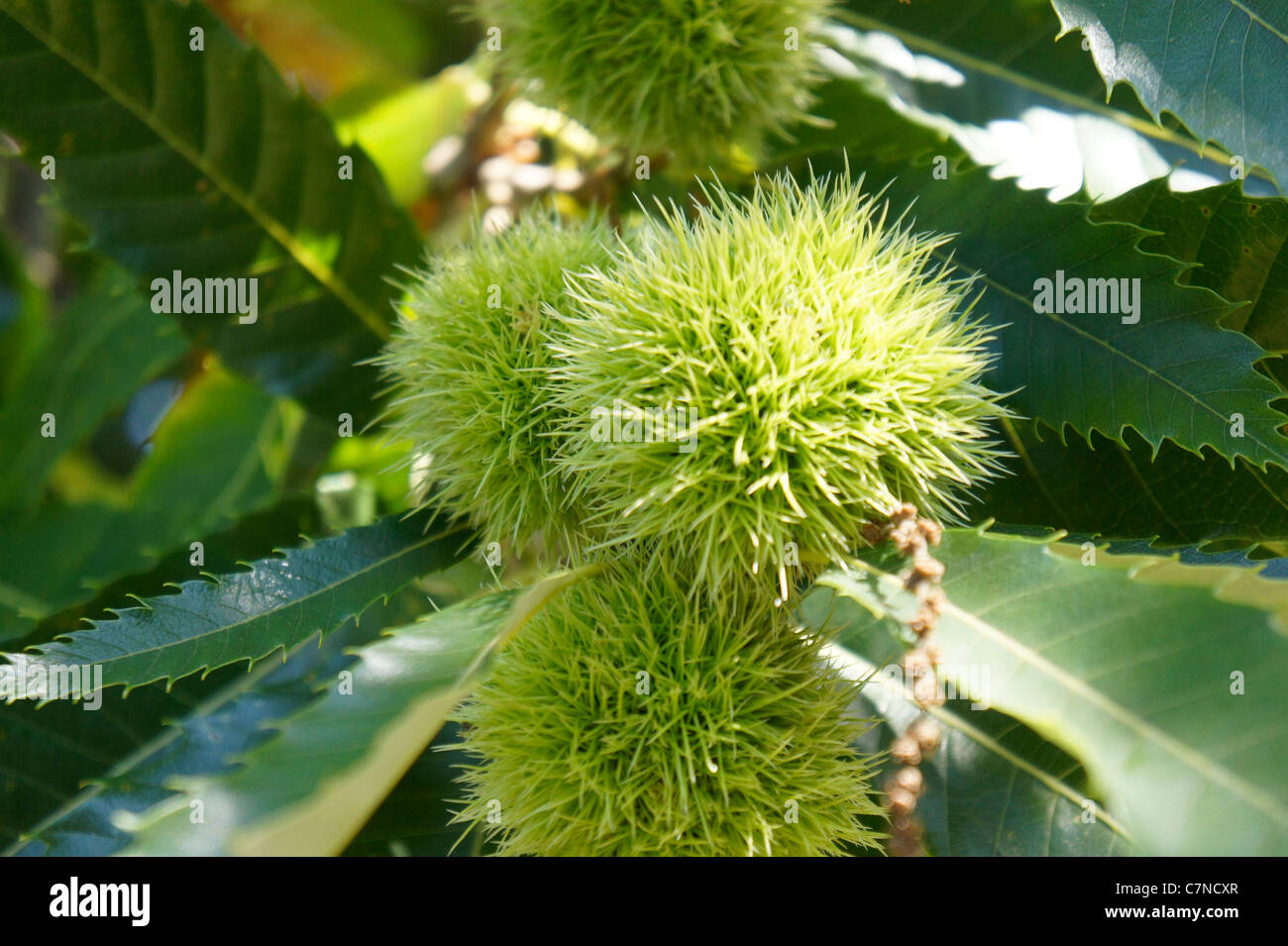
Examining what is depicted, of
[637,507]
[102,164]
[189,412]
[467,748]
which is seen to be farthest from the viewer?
[189,412]

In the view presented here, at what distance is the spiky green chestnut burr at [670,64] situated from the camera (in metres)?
1.14

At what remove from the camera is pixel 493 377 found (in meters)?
1.02

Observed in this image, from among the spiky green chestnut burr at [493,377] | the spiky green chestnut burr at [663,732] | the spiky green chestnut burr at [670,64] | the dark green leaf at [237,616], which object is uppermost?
the spiky green chestnut burr at [670,64]

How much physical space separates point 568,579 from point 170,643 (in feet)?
1.41

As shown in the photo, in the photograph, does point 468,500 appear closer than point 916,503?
No

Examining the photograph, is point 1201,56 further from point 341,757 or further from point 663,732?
point 341,757

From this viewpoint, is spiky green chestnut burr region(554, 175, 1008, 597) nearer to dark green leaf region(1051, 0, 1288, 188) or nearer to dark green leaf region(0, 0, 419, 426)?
dark green leaf region(1051, 0, 1288, 188)

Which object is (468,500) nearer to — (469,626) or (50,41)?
(469,626)

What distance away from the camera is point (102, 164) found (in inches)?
49.8

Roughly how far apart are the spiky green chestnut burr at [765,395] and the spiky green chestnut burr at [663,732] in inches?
2.9

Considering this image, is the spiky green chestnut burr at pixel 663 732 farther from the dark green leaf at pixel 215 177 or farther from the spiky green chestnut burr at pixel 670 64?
the dark green leaf at pixel 215 177

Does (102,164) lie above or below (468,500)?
above

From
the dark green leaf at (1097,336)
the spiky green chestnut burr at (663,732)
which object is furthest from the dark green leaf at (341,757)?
the dark green leaf at (1097,336)
